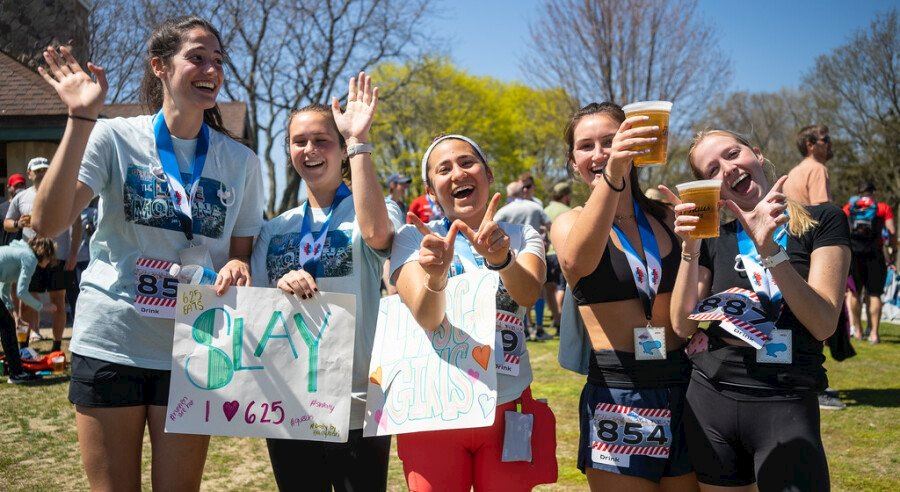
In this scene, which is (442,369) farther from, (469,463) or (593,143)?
(593,143)

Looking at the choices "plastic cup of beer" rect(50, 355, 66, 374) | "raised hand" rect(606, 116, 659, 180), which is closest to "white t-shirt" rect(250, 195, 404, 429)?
"raised hand" rect(606, 116, 659, 180)

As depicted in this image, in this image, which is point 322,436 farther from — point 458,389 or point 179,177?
point 179,177

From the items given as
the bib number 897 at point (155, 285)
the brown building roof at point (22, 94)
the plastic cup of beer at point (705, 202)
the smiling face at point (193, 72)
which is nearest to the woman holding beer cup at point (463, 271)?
the plastic cup of beer at point (705, 202)

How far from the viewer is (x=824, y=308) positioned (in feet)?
7.87

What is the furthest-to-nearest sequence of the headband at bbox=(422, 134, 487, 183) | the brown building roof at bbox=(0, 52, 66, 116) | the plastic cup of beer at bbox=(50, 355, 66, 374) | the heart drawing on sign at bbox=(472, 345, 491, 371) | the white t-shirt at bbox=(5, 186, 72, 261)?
1. the brown building roof at bbox=(0, 52, 66, 116)
2. the white t-shirt at bbox=(5, 186, 72, 261)
3. the plastic cup of beer at bbox=(50, 355, 66, 374)
4. the headband at bbox=(422, 134, 487, 183)
5. the heart drawing on sign at bbox=(472, 345, 491, 371)

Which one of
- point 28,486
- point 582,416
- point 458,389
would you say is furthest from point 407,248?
point 28,486

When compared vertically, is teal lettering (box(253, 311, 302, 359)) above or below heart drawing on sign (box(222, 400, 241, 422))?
above

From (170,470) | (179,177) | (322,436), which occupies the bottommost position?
(170,470)

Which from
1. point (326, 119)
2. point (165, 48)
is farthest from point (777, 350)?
point (165, 48)

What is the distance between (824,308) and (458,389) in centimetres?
127

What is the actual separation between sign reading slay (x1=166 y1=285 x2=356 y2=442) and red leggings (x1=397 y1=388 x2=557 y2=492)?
29 cm

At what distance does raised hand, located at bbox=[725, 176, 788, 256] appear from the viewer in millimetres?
Answer: 2315

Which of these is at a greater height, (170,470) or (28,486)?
(170,470)

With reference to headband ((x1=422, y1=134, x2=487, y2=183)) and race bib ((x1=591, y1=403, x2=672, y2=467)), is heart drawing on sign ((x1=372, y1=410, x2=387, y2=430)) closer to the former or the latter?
race bib ((x1=591, y1=403, x2=672, y2=467))
